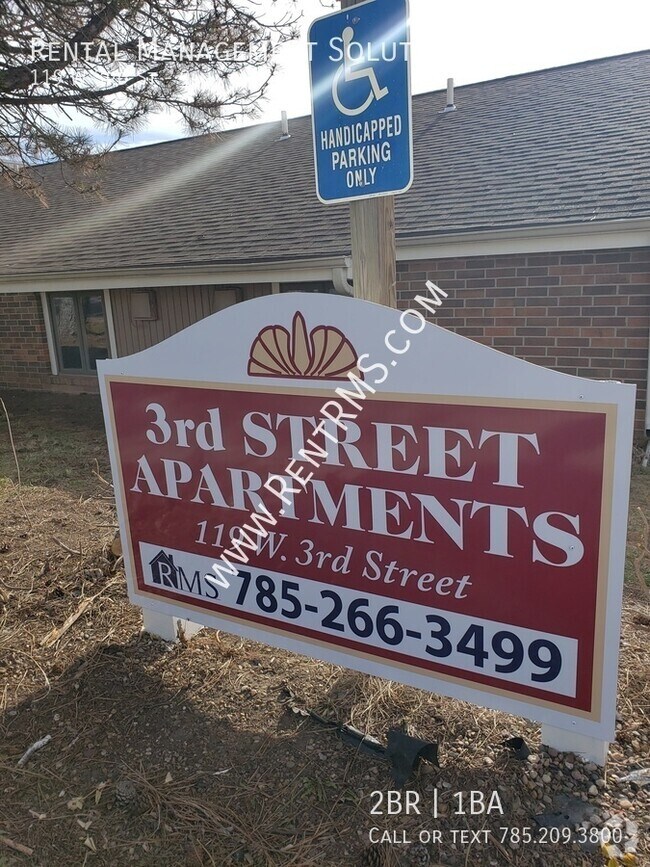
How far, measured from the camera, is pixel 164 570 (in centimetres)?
328

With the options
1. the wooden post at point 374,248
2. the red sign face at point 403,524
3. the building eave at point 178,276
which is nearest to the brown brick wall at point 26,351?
the building eave at point 178,276

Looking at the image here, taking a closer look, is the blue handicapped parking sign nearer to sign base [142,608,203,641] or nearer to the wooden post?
the wooden post

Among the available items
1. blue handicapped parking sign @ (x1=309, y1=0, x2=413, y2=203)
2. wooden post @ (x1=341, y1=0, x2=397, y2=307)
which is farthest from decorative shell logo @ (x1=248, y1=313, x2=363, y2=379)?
blue handicapped parking sign @ (x1=309, y1=0, x2=413, y2=203)

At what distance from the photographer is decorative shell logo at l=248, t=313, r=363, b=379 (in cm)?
250

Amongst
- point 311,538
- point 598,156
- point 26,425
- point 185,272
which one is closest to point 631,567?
point 311,538

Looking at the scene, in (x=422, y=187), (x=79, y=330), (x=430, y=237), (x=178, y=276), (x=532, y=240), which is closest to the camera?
(x=532, y=240)

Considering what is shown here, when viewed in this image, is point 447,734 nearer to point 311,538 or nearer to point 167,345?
point 311,538

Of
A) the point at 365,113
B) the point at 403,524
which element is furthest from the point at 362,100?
the point at 403,524

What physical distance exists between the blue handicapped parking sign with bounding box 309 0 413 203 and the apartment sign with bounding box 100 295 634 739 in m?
0.49

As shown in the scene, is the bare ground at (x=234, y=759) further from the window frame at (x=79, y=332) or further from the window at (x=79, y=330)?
the window at (x=79, y=330)

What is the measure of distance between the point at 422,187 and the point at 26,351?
8.55 m

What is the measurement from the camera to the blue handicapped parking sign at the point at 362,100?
2352 millimetres

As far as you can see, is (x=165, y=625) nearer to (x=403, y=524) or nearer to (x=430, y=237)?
(x=403, y=524)

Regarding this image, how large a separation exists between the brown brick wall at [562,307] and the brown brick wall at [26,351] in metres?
7.55
